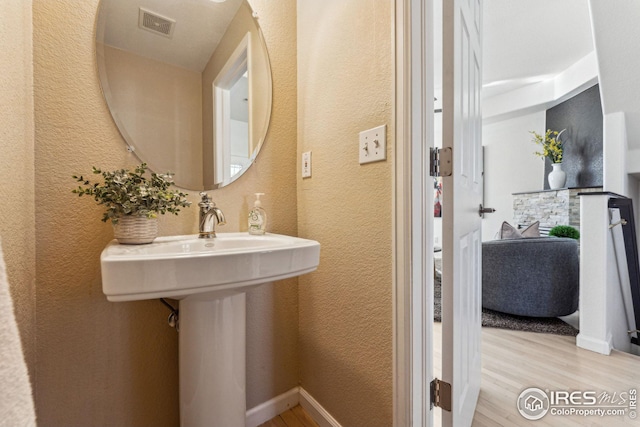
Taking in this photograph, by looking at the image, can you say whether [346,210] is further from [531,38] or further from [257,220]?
[531,38]

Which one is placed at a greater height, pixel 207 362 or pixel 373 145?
pixel 373 145

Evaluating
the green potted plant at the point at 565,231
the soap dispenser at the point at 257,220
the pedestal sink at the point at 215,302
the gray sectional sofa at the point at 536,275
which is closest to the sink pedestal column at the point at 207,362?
the pedestal sink at the point at 215,302

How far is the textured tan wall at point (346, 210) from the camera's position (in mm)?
993

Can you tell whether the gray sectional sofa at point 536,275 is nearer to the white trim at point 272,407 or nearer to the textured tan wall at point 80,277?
the white trim at point 272,407

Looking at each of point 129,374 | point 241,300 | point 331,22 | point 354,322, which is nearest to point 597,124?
point 331,22

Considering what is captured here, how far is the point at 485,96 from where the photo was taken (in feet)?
15.8

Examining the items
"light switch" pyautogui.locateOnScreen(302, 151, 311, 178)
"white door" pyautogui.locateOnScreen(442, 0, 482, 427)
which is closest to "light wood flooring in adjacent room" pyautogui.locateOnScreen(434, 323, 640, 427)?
"white door" pyautogui.locateOnScreen(442, 0, 482, 427)

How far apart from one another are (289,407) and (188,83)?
1.50 meters

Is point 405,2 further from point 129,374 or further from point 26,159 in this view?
point 129,374

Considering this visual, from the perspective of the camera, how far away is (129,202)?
34.4 inches

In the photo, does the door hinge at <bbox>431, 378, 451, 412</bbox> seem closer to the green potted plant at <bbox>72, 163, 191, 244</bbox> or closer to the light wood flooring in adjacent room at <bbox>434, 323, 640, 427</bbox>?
the light wood flooring in adjacent room at <bbox>434, 323, 640, 427</bbox>

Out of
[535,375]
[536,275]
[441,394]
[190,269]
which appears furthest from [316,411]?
[536,275]

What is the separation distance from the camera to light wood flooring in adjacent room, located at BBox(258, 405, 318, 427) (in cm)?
128

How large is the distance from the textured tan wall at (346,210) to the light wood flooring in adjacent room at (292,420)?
0.11 meters
